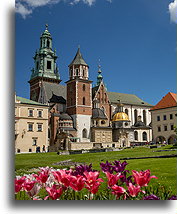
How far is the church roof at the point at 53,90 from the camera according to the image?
35375mm

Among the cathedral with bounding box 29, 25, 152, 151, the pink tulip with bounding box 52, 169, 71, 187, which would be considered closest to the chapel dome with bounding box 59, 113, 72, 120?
the cathedral with bounding box 29, 25, 152, 151

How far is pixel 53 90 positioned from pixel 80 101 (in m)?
5.38

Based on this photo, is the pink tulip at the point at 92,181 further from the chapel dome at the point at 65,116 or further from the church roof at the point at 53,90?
the church roof at the point at 53,90

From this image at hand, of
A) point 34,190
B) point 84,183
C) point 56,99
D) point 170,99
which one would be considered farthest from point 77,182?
point 56,99

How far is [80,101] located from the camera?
109 feet

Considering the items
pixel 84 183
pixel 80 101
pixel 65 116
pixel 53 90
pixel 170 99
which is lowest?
pixel 84 183

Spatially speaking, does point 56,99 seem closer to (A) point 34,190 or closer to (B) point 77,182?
(A) point 34,190

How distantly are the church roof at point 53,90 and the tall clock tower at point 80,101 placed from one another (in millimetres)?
2811

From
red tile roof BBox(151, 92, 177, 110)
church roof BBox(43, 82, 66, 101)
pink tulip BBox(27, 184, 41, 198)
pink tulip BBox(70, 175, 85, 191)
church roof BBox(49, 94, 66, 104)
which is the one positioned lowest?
pink tulip BBox(27, 184, 41, 198)

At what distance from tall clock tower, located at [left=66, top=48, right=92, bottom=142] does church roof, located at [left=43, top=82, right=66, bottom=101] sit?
2811 millimetres

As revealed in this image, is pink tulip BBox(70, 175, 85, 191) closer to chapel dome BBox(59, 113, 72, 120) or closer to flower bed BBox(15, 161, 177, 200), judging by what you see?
flower bed BBox(15, 161, 177, 200)

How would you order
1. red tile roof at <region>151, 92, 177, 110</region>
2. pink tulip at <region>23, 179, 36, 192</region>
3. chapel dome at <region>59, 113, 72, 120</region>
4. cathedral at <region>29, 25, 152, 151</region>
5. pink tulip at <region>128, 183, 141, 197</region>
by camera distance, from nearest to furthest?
pink tulip at <region>128, 183, 141, 197</region> → pink tulip at <region>23, 179, 36, 192</region> → red tile roof at <region>151, 92, 177, 110</region> → cathedral at <region>29, 25, 152, 151</region> → chapel dome at <region>59, 113, 72, 120</region>

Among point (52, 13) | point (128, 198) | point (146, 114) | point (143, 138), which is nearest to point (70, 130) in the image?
point (143, 138)

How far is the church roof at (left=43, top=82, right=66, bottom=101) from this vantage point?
116ft
